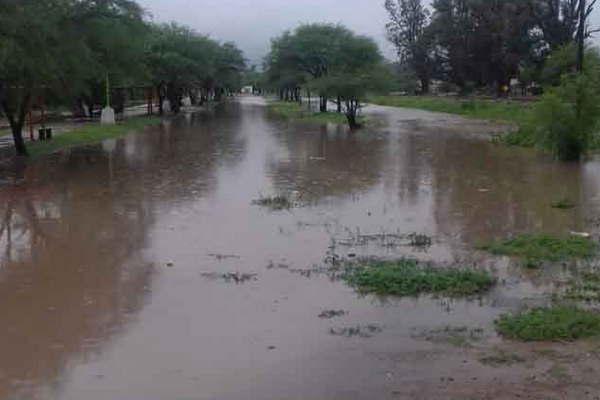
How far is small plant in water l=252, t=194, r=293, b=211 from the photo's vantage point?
52.4 feet

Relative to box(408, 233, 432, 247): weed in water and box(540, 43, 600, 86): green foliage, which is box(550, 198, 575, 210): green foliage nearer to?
box(408, 233, 432, 247): weed in water

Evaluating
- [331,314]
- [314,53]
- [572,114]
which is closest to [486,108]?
[314,53]

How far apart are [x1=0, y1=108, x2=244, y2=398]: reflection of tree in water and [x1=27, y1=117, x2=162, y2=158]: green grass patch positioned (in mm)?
4601

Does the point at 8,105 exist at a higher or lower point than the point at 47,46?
lower

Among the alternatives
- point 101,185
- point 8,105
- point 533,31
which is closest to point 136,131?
point 8,105

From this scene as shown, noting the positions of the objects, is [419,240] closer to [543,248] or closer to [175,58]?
[543,248]

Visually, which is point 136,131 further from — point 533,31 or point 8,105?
point 533,31

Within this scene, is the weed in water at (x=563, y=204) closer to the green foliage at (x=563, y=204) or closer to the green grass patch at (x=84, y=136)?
the green foliage at (x=563, y=204)

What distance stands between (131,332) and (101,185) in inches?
482

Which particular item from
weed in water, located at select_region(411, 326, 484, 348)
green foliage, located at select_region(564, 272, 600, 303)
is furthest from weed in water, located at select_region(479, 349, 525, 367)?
green foliage, located at select_region(564, 272, 600, 303)

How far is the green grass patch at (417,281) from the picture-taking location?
9.32 m

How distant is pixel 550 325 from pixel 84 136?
103ft

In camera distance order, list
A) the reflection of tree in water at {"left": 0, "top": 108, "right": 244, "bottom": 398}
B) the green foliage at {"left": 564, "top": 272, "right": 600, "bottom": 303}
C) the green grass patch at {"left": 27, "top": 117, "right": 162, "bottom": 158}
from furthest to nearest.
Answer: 1. the green grass patch at {"left": 27, "top": 117, "right": 162, "bottom": 158}
2. the green foliage at {"left": 564, "top": 272, "right": 600, "bottom": 303}
3. the reflection of tree in water at {"left": 0, "top": 108, "right": 244, "bottom": 398}

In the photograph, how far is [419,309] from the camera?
8.73 metres
